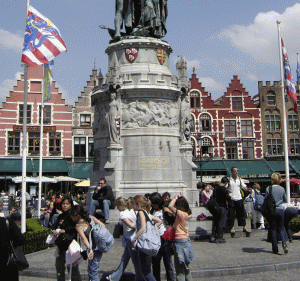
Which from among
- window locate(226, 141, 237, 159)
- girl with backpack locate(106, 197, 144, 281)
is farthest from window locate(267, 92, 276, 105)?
girl with backpack locate(106, 197, 144, 281)

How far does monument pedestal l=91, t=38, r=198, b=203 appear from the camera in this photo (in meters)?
15.4

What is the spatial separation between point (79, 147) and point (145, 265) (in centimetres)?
3828

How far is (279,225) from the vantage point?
9.94m

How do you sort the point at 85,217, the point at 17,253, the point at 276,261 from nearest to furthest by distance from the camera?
the point at 17,253 → the point at 85,217 → the point at 276,261

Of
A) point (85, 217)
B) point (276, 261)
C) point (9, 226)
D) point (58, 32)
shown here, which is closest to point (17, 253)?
point (9, 226)

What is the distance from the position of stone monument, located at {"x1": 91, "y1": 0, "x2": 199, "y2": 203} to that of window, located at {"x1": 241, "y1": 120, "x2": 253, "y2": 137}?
3286 centimetres

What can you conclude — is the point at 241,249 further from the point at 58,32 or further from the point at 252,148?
the point at 252,148

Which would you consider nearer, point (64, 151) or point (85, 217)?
point (85, 217)

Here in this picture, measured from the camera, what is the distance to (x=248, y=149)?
156ft

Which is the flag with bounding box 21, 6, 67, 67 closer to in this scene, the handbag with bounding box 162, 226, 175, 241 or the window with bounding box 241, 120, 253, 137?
the handbag with bounding box 162, 226, 175, 241

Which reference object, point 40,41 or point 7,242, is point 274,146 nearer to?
point 40,41

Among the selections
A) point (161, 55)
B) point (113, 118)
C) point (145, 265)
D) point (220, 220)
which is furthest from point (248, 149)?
point (145, 265)

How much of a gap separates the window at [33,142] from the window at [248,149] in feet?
79.6

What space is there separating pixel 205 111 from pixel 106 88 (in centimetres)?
3284
